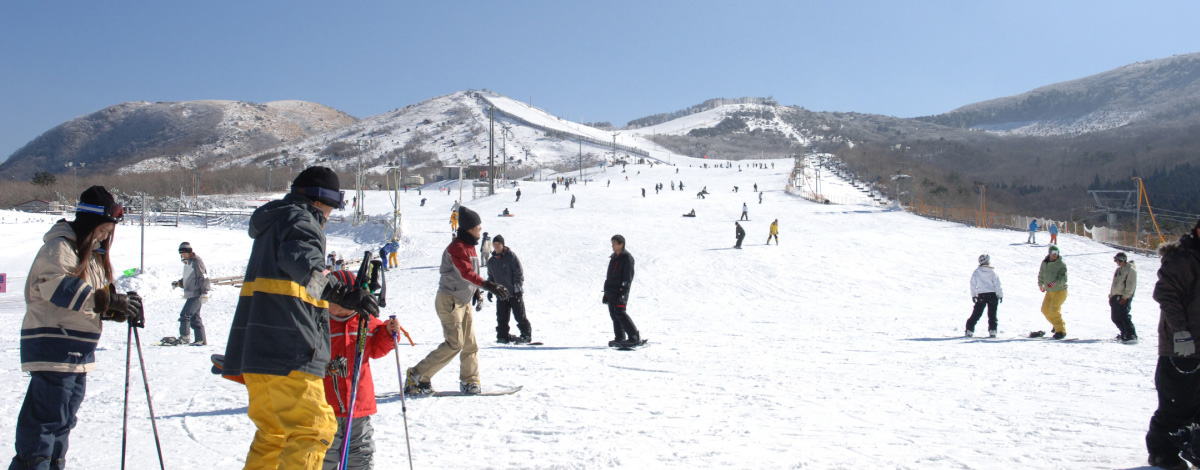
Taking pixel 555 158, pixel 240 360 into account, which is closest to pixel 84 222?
pixel 240 360

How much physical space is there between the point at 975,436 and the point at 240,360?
15.0 feet

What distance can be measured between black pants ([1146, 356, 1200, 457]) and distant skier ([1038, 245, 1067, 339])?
6328 millimetres

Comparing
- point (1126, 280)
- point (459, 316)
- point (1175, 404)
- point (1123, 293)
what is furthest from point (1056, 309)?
point (459, 316)

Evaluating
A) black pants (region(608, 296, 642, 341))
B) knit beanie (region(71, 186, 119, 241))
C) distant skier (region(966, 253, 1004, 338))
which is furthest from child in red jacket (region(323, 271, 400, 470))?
distant skier (region(966, 253, 1004, 338))

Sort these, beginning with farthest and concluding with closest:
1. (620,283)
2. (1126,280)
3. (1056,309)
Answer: (1056,309), (1126,280), (620,283)

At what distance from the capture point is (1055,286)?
973 centimetres

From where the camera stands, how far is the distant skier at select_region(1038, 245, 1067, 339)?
31.9 feet

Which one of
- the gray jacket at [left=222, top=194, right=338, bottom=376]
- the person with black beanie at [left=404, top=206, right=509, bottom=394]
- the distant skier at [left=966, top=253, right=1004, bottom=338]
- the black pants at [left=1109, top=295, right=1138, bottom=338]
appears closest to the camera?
the gray jacket at [left=222, top=194, right=338, bottom=376]

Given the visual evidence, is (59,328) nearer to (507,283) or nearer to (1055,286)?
(507,283)

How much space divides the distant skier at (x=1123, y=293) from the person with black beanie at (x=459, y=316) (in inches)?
314

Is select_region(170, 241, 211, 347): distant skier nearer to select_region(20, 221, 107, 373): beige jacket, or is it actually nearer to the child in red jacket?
select_region(20, 221, 107, 373): beige jacket

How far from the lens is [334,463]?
331cm

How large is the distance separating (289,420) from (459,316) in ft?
9.86

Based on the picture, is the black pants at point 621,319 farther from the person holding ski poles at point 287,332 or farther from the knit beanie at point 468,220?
the person holding ski poles at point 287,332
